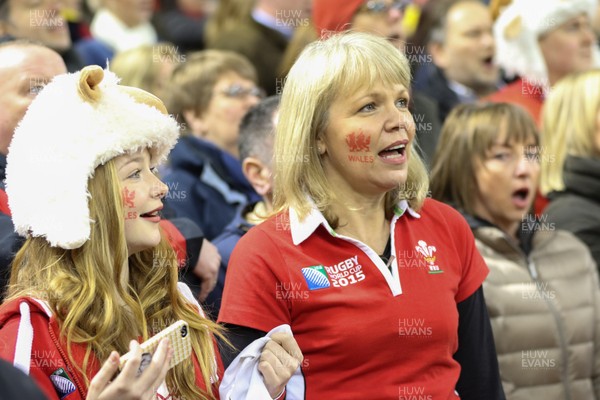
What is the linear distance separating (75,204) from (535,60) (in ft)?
16.5

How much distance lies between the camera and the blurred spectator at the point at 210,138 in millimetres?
5680

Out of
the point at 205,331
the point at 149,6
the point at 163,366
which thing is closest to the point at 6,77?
the point at 205,331

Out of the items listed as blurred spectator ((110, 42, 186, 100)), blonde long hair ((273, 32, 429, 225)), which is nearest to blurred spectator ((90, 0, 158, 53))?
blurred spectator ((110, 42, 186, 100))

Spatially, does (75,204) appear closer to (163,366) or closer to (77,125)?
(77,125)

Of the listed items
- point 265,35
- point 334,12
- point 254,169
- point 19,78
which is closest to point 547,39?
point 334,12

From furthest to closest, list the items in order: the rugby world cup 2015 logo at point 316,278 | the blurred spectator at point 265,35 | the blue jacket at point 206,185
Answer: the blurred spectator at point 265,35 → the blue jacket at point 206,185 → the rugby world cup 2015 logo at point 316,278

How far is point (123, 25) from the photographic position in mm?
9266

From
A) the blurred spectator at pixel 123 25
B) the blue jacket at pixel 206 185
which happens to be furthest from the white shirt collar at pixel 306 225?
the blurred spectator at pixel 123 25

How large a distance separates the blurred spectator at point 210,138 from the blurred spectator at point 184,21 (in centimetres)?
306

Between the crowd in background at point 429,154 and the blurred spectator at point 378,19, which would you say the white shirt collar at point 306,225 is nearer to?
the crowd in background at point 429,154

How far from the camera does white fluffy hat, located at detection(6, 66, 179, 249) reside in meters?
3.19

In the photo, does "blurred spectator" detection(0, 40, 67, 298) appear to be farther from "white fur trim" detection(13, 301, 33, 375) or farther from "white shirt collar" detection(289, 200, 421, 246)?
"white shirt collar" detection(289, 200, 421, 246)

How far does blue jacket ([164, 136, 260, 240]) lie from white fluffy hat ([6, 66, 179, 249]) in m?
2.18

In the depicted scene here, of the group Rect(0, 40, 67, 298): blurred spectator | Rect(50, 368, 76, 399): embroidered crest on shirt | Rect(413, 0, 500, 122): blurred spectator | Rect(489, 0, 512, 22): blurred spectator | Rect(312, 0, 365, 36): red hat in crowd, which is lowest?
Rect(413, 0, 500, 122): blurred spectator
